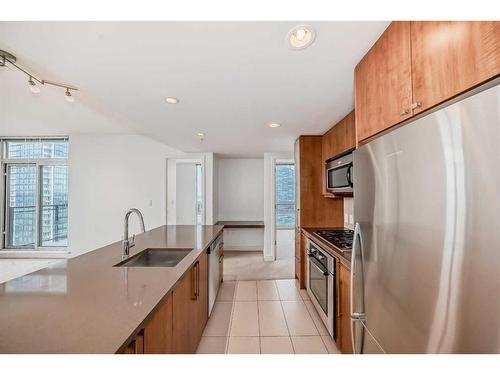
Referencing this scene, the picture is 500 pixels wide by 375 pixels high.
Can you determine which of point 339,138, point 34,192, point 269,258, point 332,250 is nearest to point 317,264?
point 332,250

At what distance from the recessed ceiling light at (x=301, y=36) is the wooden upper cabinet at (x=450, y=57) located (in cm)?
46

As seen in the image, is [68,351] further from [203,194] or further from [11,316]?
[203,194]

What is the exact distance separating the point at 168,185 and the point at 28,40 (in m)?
3.96

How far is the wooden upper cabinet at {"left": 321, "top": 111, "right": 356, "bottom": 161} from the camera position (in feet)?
8.11

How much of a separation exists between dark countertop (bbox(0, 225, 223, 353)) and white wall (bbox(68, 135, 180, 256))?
11.5ft

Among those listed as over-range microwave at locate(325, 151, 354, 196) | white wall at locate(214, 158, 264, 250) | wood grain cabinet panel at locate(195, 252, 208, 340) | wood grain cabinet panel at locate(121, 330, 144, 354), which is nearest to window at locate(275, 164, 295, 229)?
white wall at locate(214, 158, 264, 250)

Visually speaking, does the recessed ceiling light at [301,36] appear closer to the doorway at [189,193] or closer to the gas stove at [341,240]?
the gas stove at [341,240]

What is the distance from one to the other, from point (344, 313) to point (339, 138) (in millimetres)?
1857

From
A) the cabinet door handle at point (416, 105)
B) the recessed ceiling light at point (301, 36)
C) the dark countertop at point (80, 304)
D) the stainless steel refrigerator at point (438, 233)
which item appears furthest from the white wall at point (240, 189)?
the cabinet door handle at point (416, 105)

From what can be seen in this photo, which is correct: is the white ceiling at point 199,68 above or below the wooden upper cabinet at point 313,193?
above

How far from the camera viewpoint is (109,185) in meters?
5.09

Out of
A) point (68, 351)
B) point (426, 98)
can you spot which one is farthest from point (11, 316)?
point (426, 98)

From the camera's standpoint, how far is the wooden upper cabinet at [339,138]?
97.3 inches
